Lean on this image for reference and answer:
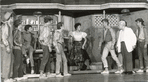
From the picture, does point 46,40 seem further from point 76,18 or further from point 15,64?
point 76,18

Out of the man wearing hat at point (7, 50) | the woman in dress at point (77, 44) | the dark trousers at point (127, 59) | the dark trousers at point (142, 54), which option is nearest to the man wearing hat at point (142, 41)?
the dark trousers at point (142, 54)

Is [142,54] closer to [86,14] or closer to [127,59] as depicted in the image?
[127,59]

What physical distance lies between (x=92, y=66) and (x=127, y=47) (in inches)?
139

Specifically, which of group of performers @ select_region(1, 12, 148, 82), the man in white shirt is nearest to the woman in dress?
group of performers @ select_region(1, 12, 148, 82)

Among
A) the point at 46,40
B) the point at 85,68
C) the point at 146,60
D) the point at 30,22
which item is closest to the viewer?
the point at 46,40

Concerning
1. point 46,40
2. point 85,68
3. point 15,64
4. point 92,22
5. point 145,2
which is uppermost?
point 145,2

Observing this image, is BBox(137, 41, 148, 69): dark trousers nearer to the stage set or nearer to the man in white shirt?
the stage set

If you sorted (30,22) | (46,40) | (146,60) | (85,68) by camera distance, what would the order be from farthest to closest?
(30,22) → (85,68) → (146,60) → (46,40)

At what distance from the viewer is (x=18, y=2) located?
38.9 feet

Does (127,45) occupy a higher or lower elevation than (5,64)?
higher

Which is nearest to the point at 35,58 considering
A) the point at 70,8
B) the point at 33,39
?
the point at 33,39

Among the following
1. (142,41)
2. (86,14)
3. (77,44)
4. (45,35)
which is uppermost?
(86,14)

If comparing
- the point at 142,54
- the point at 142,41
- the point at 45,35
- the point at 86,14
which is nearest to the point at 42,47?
the point at 45,35

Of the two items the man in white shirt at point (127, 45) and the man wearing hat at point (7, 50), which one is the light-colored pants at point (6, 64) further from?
the man in white shirt at point (127, 45)
